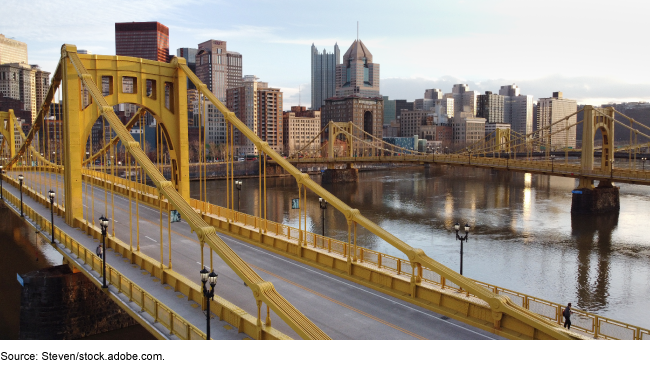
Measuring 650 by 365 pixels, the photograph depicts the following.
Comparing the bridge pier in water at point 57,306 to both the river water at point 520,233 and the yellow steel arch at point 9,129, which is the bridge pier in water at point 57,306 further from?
the yellow steel arch at point 9,129

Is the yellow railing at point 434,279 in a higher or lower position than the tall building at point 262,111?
lower

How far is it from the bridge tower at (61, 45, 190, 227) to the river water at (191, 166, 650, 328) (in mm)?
15662

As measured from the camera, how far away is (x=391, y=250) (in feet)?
127

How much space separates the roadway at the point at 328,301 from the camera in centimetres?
1617

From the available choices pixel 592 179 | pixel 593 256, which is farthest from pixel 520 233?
pixel 592 179


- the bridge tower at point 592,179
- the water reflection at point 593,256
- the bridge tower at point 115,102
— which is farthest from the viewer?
the bridge tower at point 592,179

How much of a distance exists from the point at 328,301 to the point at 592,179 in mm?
47654

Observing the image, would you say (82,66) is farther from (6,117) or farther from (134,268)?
(6,117)

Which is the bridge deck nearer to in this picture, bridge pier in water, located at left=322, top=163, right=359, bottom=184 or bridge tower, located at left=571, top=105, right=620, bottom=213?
bridge tower, located at left=571, top=105, right=620, bottom=213

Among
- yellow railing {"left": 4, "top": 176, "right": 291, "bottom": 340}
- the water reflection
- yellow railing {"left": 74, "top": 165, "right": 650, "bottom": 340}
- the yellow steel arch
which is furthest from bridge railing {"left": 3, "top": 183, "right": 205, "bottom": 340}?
the yellow steel arch

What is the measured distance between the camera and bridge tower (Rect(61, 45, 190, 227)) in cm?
2942

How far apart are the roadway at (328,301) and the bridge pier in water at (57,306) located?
225 cm

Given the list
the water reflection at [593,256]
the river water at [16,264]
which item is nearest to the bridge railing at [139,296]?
the river water at [16,264]
